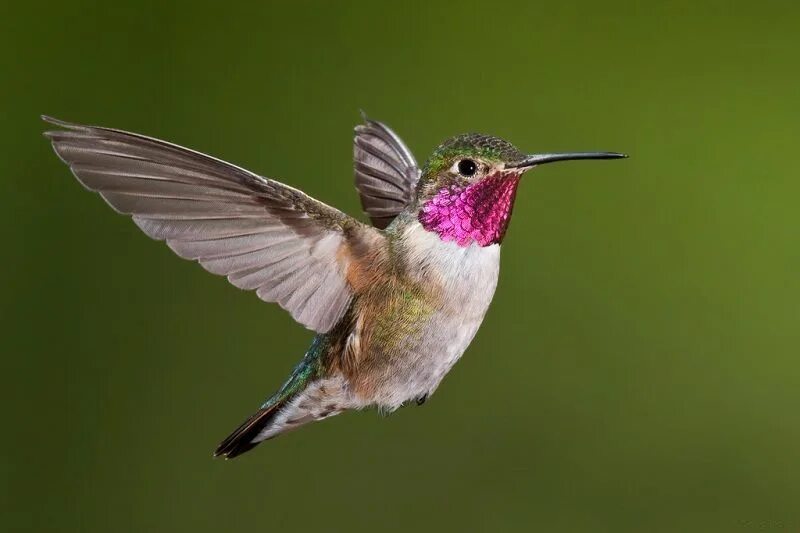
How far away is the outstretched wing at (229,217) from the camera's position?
0.68 meters

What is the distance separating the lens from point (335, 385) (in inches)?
34.9

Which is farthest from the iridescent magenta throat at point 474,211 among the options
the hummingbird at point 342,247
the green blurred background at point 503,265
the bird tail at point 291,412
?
the green blurred background at point 503,265

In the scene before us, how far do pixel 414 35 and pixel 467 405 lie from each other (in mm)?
782

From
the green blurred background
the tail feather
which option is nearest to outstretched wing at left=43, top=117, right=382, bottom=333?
the tail feather

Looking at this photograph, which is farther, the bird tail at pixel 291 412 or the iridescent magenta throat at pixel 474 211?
the bird tail at pixel 291 412

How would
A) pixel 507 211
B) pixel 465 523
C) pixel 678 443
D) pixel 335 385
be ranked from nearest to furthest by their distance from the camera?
pixel 507 211 → pixel 335 385 → pixel 465 523 → pixel 678 443

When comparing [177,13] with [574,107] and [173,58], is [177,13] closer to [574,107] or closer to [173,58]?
[173,58]

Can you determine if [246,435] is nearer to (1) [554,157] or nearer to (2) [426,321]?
(2) [426,321]

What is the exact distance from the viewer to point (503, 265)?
1934 millimetres

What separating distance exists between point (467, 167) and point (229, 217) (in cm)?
18

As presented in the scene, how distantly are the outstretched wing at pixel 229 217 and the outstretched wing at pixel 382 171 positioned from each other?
21 cm

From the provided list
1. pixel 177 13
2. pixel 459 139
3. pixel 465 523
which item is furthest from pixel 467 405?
pixel 459 139

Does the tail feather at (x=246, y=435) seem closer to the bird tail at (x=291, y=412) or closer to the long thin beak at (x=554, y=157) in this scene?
the bird tail at (x=291, y=412)

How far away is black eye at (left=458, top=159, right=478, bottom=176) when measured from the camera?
76 cm
